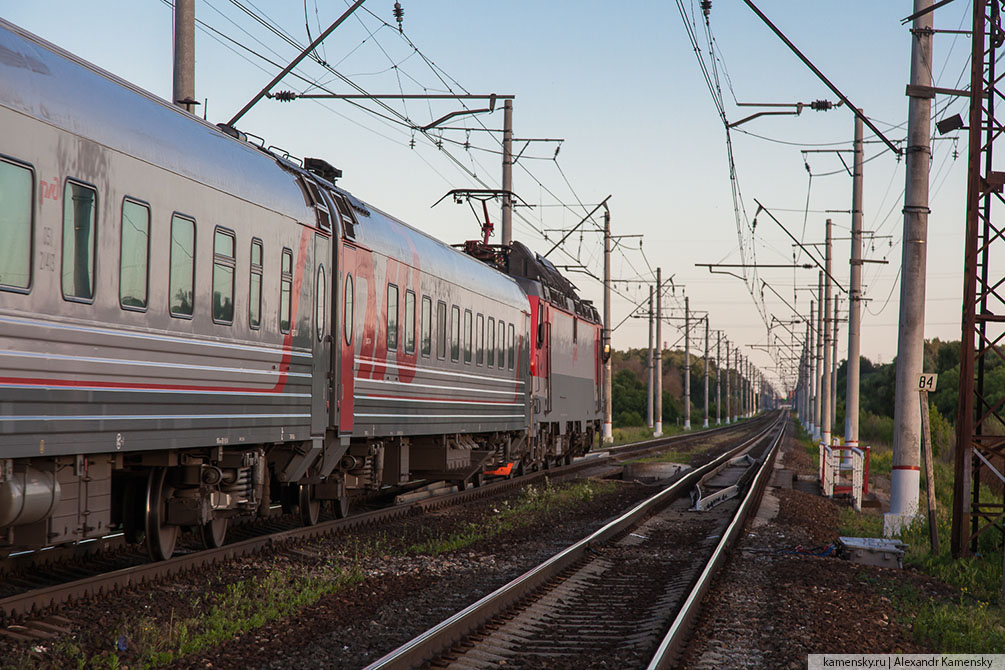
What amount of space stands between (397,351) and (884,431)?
45.4 m

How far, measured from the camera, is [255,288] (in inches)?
414

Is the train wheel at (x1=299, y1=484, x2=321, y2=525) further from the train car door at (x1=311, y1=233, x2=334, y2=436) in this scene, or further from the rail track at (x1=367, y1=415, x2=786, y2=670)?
the rail track at (x1=367, y1=415, x2=786, y2=670)

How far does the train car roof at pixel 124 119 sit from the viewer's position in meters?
7.32

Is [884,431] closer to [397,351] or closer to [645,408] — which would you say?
[645,408]

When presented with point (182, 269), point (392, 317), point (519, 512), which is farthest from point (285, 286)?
point (519, 512)

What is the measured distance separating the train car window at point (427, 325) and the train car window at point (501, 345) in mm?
3847

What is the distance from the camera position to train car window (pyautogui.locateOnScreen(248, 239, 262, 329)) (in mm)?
10398

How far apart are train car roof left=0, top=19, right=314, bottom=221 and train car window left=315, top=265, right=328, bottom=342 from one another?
915mm

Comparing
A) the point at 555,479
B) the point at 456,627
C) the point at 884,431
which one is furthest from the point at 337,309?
the point at 884,431

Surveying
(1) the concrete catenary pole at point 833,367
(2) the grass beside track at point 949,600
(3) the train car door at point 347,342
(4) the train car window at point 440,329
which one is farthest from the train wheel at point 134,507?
(1) the concrete catenary pole at point 833,367

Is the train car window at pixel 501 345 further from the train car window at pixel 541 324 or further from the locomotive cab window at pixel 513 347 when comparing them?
the train car window at pixel 541 324

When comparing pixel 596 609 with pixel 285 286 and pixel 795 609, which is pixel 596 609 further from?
pixel 285 286

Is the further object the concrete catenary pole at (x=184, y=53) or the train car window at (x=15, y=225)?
Result: the concrete catenary pole at (x=184, y=53)

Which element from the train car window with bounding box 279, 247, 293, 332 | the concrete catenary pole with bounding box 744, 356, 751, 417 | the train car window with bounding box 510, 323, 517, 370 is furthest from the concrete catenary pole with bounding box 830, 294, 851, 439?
the concrete catenary pole with bounding box 744, 356, 751, 417
